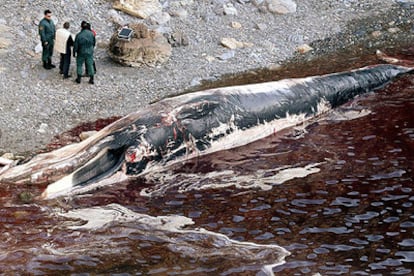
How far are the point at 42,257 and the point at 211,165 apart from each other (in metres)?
4.37

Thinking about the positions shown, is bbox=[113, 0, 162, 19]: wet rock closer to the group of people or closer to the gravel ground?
the gravel ground

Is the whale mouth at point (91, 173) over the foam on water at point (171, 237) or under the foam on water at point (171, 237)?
over

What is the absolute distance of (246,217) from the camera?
10.7m

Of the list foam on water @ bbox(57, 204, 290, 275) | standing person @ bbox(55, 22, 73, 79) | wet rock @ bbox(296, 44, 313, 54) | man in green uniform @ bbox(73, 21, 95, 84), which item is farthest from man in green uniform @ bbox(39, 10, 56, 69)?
foam on water @ bbox(57, 204, 290, 275)

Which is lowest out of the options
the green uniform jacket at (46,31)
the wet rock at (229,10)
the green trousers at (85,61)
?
the green trousers at (85,61)

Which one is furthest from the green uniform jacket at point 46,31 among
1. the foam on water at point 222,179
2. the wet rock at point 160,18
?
the foam on water at point 222,179

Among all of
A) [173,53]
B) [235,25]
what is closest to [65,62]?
[173,53]

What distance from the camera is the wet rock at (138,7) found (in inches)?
843

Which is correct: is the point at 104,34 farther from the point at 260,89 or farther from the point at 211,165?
the point at 211,165

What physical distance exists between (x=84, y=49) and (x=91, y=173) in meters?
6.41

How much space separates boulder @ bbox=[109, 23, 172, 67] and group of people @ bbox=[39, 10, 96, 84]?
1129 millimetres

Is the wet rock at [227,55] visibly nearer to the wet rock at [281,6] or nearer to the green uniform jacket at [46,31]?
the wet rock at [281,6]

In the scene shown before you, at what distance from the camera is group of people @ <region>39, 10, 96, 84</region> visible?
17.5 meters

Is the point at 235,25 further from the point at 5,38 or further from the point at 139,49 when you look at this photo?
the point at 5,38
